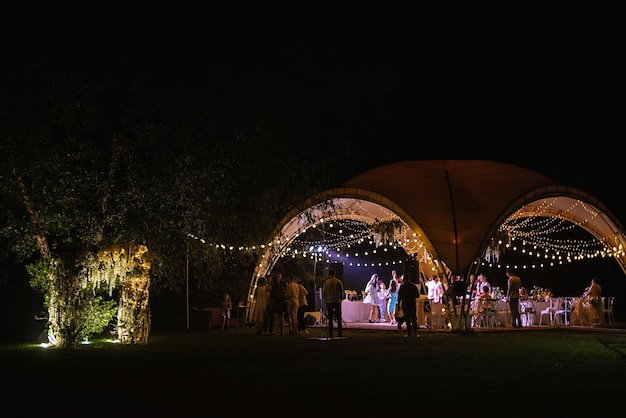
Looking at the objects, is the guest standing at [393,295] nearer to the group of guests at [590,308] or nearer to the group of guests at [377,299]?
the group of guests at [377,299]

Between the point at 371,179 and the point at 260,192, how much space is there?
7.43 meters

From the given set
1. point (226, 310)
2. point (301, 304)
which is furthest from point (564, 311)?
point (226, 310)

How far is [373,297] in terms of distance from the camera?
2742 centimetres

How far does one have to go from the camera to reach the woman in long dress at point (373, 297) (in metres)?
27.2

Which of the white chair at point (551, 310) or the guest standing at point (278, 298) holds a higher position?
the guest standing at point (278, 298)

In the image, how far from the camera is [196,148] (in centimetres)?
1611

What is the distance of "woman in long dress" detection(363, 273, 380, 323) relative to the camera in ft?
89.4

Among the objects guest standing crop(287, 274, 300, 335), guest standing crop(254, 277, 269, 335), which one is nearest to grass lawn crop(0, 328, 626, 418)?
guest standing crop(287, 274, 300, 335)

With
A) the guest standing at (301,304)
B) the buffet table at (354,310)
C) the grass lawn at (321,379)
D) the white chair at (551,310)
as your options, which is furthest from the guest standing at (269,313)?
the white chair at (551,310)

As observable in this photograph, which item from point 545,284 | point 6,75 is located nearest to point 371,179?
point 6,75

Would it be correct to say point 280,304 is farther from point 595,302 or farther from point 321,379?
point 321,379

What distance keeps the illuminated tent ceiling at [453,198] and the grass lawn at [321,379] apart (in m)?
5.86

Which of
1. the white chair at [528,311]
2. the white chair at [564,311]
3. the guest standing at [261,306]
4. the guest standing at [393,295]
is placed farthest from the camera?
the guest standing at [393,295]

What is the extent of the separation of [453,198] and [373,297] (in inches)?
220
